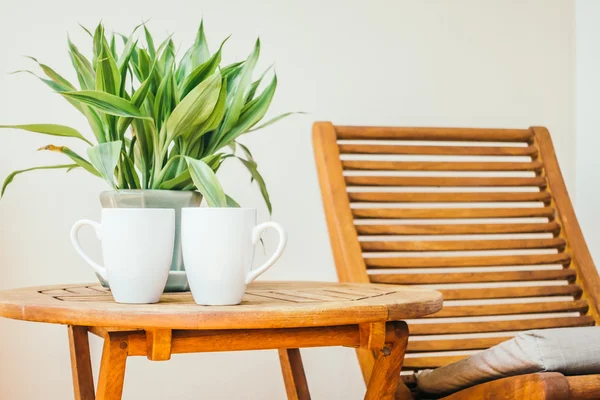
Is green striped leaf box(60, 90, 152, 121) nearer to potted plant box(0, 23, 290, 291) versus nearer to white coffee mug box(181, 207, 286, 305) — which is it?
potted plant box(0, 23, 290, 291)

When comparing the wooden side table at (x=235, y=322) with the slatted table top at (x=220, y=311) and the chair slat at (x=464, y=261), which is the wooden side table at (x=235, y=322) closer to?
the slatted table top at (x=220, y=311)

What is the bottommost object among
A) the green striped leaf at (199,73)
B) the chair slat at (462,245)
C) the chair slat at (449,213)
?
the chair slat at (462,245)

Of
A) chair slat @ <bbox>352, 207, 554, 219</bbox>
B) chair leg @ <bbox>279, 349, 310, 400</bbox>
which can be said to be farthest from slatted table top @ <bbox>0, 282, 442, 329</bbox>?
chair slat @ <bbox>352, 207, 554, 219</bbox>

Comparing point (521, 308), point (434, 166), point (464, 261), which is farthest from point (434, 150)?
point (521, 308)

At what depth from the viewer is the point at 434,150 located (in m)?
1.51

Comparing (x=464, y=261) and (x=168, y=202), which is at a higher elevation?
(x=168, y=202)

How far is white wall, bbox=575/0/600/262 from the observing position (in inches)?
80.0

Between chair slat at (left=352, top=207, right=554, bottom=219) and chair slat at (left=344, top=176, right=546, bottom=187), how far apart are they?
0.18 feet

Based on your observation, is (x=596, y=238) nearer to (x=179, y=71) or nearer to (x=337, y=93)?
(x=337, y=93)

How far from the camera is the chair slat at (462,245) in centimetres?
140

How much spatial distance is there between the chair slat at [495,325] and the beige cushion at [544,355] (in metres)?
0.39

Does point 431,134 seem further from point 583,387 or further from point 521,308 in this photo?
point 583,387

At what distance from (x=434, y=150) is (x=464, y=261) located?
238 mm

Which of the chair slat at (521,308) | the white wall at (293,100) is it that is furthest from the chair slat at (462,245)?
the white wall at (293,100)
